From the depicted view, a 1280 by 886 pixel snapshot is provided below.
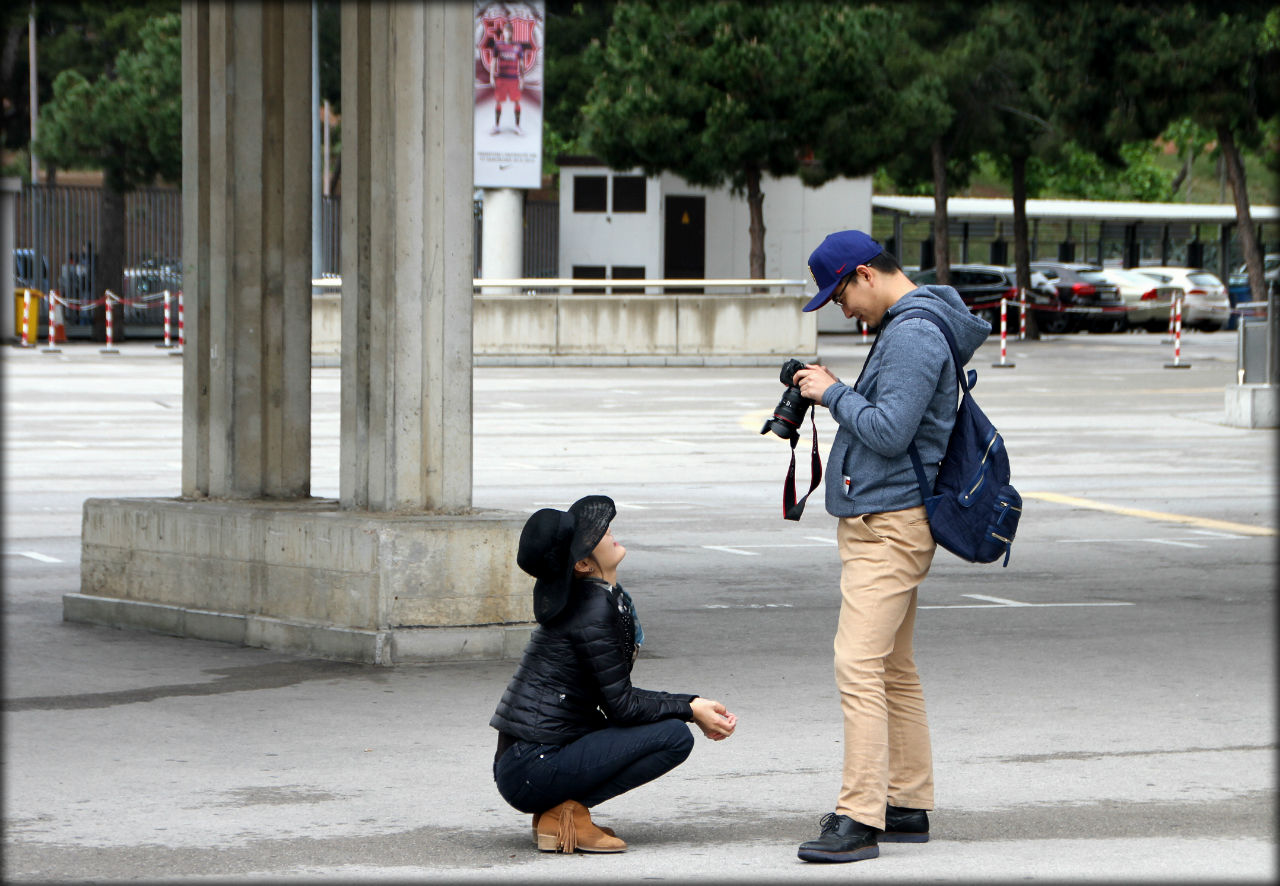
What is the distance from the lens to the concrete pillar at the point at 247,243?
9.82 meters

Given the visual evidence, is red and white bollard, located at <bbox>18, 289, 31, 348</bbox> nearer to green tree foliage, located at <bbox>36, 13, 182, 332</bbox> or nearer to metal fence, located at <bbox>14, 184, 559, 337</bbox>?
metal fence, located at <bbox>14, 184, 559, 337</bbox>

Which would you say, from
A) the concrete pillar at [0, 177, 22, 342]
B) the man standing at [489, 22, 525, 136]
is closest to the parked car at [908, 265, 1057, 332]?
the man standing at [489, 22, 525, 136]

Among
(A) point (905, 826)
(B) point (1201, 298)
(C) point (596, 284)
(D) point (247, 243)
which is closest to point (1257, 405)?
(C) point (596, 284)

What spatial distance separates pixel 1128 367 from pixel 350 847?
1141 inches

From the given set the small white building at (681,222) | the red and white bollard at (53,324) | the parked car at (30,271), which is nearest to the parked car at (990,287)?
the small white building at (681,222)

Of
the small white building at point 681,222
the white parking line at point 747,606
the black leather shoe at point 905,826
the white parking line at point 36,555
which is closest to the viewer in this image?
the black leather shoe at point 905,826

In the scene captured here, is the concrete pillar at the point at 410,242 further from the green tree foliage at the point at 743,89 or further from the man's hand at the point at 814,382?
the green tree foliage at the point at 743,89

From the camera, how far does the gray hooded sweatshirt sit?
528cm

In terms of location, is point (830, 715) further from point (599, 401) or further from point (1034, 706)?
point (599, 401)

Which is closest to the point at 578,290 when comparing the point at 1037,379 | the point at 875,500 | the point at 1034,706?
the point at 1037,379

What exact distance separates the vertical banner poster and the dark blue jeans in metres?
30.3

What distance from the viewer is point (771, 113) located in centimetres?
3838

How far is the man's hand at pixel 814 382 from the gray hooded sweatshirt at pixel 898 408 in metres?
0.02

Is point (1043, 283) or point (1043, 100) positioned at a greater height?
point (1043, 100)
